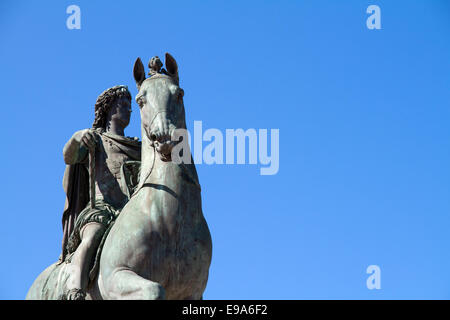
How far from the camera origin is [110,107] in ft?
46.6

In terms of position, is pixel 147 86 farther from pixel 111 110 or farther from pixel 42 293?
pixel 42 293

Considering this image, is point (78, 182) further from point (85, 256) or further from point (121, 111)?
point (85, 256)

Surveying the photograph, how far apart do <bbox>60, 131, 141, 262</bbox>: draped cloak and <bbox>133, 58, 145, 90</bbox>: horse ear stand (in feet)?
4.44

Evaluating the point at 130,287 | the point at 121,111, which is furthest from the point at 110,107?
the point at 130,287

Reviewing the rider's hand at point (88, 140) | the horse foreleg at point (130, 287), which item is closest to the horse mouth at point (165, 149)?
the horse foreleg at point (130, 287)

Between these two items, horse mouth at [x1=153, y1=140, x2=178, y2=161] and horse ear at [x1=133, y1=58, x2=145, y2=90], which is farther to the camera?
horse ear at [x1=133, y1=58, x2=145, y2=90]

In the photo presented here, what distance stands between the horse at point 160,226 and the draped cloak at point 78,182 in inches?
62.1

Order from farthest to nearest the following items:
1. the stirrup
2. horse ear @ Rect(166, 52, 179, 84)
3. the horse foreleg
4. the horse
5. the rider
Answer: the rider → horse ear @ Rect(166, 52, 179, 84) → the stirrup → the horse → the horse foreleg

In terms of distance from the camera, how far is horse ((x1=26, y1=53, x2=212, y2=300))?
11.3 metres

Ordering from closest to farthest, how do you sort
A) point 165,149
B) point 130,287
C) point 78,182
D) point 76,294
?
1. point 130,287
2. point 165,149
3. point 76,294
4. point 78,182

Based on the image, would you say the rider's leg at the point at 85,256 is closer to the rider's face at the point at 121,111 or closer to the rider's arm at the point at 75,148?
the rider's arm at the point at 75,148

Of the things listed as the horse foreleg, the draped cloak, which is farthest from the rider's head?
the horse foreleg

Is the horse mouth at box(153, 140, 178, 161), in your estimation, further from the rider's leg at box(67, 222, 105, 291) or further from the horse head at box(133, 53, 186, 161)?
the rider's leg at box(67, 222, 105, 291)

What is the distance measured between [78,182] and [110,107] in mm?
1285
